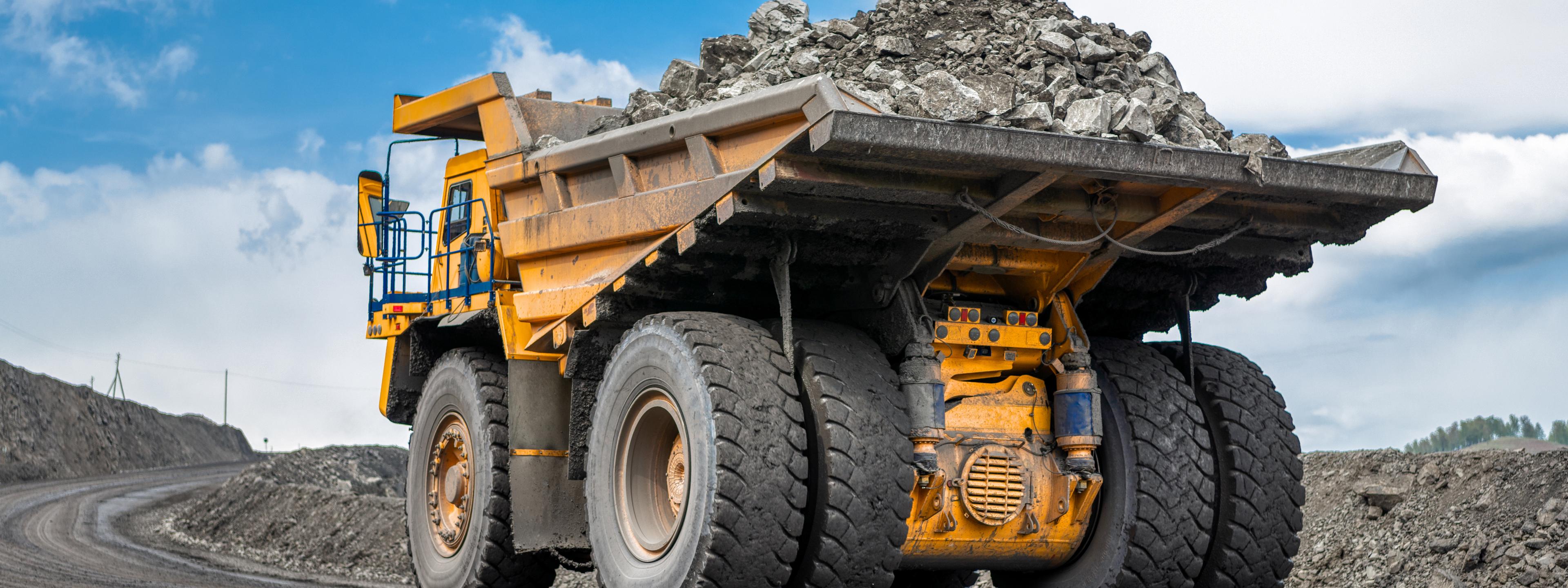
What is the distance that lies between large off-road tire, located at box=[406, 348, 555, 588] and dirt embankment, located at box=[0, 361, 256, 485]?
73.4ft

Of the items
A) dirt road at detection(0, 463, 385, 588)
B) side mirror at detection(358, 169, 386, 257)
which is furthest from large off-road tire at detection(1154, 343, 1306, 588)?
dirt road at detection(0, 463, 385, 588)

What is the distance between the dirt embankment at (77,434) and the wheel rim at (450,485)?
22486mm

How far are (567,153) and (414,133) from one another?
8.68 feet

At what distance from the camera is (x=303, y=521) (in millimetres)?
16141

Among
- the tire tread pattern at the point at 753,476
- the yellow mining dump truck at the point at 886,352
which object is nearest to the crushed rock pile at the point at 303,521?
the yellow mining dump truck at the point at 886,352

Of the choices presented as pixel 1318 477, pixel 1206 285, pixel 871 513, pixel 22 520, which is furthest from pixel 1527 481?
pixel 22 520

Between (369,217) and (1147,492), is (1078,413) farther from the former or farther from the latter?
(369,217)

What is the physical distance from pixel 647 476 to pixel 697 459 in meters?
0.74

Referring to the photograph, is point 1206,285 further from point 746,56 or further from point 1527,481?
point 1527,481

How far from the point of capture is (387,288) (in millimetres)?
9195

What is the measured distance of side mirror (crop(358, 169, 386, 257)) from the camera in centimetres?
941

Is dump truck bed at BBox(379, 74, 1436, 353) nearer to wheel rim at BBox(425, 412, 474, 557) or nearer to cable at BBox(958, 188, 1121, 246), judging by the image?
cable at BBox(958, 188, 1121, 246)

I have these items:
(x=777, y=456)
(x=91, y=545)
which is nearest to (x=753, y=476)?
(x=777, y=456)

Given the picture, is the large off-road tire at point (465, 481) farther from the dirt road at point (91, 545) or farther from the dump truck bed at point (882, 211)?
the dirt road at point (91, 545)
